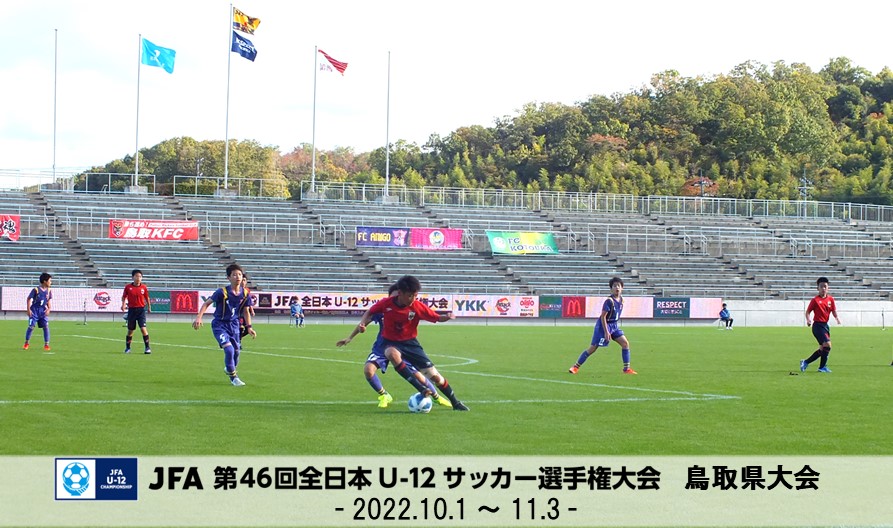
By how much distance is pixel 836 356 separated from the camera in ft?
108

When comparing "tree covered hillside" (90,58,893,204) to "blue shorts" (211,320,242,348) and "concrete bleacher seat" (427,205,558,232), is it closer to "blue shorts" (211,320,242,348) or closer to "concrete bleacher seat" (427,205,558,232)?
"concrete bleacher seat" (427,205,558,232)

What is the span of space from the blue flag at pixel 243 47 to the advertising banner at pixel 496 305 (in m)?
22.3

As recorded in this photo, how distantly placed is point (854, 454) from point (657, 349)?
77.4 feet

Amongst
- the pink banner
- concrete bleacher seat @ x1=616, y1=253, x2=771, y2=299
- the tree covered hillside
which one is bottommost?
concrete bleacher seat @ x1=616, y1=253, x2=771, y2=299

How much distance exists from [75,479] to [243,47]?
212 feet

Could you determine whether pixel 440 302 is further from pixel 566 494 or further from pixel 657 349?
pixel 566 494

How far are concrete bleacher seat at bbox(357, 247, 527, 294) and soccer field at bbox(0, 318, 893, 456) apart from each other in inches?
1255

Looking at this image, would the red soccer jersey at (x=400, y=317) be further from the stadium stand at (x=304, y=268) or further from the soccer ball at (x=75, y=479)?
the stadium stand at (x=304, y=268)

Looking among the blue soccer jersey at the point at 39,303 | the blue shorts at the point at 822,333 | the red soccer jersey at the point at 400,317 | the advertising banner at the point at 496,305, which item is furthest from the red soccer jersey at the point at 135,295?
the advertising banner at the point at 496,305

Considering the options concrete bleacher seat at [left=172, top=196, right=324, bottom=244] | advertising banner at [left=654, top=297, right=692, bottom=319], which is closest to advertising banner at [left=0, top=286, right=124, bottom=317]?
concrete bleacher seat at [left=172, top=196, right=324, bottom=244]

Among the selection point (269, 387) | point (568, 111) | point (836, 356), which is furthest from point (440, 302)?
point (568, 111)

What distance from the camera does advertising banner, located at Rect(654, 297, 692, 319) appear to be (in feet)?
208

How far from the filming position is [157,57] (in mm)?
71125

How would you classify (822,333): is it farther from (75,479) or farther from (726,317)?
(726,317)
